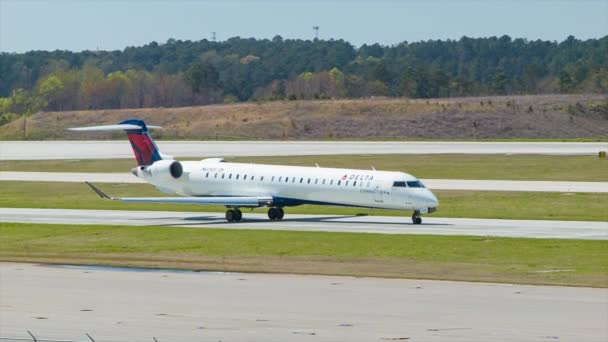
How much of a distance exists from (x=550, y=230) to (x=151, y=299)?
66.8 feet

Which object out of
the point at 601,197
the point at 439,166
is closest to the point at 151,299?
the point at 601,197

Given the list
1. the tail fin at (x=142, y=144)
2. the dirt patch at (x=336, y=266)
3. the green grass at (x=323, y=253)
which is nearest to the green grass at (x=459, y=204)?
the tail fin at (x=142, y=144)

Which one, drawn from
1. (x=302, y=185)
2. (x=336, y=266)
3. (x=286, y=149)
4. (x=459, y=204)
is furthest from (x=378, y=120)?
(x=336, y=266)

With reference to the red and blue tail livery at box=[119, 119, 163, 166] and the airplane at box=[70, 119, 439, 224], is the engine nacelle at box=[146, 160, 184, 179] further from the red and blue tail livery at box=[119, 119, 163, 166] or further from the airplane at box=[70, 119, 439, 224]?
the red and blue tail livery at box=[119, 119, 163, 166]

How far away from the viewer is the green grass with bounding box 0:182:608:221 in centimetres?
5288

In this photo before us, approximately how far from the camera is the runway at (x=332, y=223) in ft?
147

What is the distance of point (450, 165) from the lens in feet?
273

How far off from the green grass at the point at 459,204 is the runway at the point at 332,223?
2.26 meters

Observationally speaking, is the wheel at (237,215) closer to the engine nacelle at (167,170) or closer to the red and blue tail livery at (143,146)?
the engine nacelle at (167,170)

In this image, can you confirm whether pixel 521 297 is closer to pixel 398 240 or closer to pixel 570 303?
pixel 570 303

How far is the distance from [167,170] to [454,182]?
2358cm

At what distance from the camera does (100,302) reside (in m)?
29.0

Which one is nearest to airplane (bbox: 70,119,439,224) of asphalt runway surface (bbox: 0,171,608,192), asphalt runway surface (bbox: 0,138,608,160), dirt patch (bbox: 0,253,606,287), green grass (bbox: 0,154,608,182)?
dirt patch (bbox: 0,253,606,287)

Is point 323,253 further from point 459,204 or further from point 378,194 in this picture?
point 459,204
